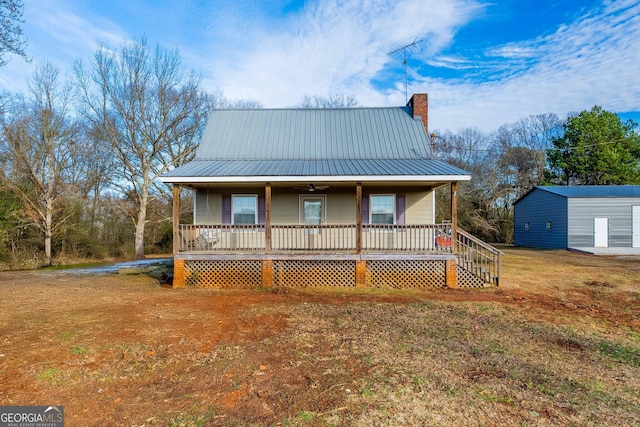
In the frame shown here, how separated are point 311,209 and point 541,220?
2093cm

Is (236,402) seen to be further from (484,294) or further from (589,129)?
(589,129)

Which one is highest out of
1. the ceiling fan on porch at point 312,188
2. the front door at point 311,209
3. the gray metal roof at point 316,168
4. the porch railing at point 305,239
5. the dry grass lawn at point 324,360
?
the gray metal roof at point 316,168

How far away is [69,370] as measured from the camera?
15.3 feet

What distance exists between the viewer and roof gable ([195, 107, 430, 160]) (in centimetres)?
1391

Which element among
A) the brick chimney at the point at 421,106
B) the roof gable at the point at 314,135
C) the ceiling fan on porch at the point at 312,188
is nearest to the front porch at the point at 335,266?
the ceiling fan on porch at the point at 312,188

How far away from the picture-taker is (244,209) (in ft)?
44.0

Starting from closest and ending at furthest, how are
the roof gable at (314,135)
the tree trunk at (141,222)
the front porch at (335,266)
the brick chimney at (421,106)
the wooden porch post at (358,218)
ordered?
the wooden porch post at (358,218) < the front porch at (335,266) < the roof gable at (314,135) < the brick chimney at (421,106) < the tree trunk at (141,222)

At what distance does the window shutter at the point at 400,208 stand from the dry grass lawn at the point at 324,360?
4133 millimetres

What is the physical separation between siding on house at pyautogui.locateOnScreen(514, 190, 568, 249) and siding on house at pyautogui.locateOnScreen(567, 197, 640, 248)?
48 cm

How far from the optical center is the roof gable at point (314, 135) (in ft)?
45.6

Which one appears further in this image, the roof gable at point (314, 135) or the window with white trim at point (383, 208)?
the roof gable at point (314, 135)

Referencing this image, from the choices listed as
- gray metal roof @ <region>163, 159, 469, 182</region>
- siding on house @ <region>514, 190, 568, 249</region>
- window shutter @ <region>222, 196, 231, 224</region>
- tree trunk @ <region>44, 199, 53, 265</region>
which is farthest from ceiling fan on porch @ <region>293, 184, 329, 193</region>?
siding on house @ <region>514, 190, 568, 249</region>

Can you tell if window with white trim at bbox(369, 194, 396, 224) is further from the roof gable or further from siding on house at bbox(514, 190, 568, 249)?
siding on house at bbox(514, 190, 568, 249)

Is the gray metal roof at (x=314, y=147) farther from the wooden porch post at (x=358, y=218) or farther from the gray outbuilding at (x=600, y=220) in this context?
the gray outbuilding at (x=600, y=220)
